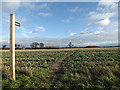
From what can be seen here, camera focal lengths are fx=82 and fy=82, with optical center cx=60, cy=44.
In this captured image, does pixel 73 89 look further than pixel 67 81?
No

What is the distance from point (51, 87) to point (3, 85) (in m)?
3.05

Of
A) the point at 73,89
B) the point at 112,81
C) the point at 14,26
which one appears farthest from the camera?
the point at 14,26

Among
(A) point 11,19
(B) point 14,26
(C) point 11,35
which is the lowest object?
(C) point 11,35

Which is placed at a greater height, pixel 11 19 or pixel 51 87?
pixel 11 19

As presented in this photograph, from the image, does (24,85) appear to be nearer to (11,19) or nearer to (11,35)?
(11,35)

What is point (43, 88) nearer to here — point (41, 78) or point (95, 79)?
point (41, 78)

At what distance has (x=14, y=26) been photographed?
5.29 m

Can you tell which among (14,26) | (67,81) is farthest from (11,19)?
(67,81)

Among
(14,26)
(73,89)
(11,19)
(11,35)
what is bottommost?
(73,89)

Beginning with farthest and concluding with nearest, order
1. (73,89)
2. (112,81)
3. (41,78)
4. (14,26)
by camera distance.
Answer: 1. (41,78)
2. (14,26)
3. (112,81)
4. (73,89)

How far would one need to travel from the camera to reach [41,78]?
5.74 metres

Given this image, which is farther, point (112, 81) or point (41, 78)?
point (41, 78)

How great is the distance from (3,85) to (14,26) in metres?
3.76

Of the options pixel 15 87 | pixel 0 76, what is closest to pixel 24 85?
pixel 15 87
